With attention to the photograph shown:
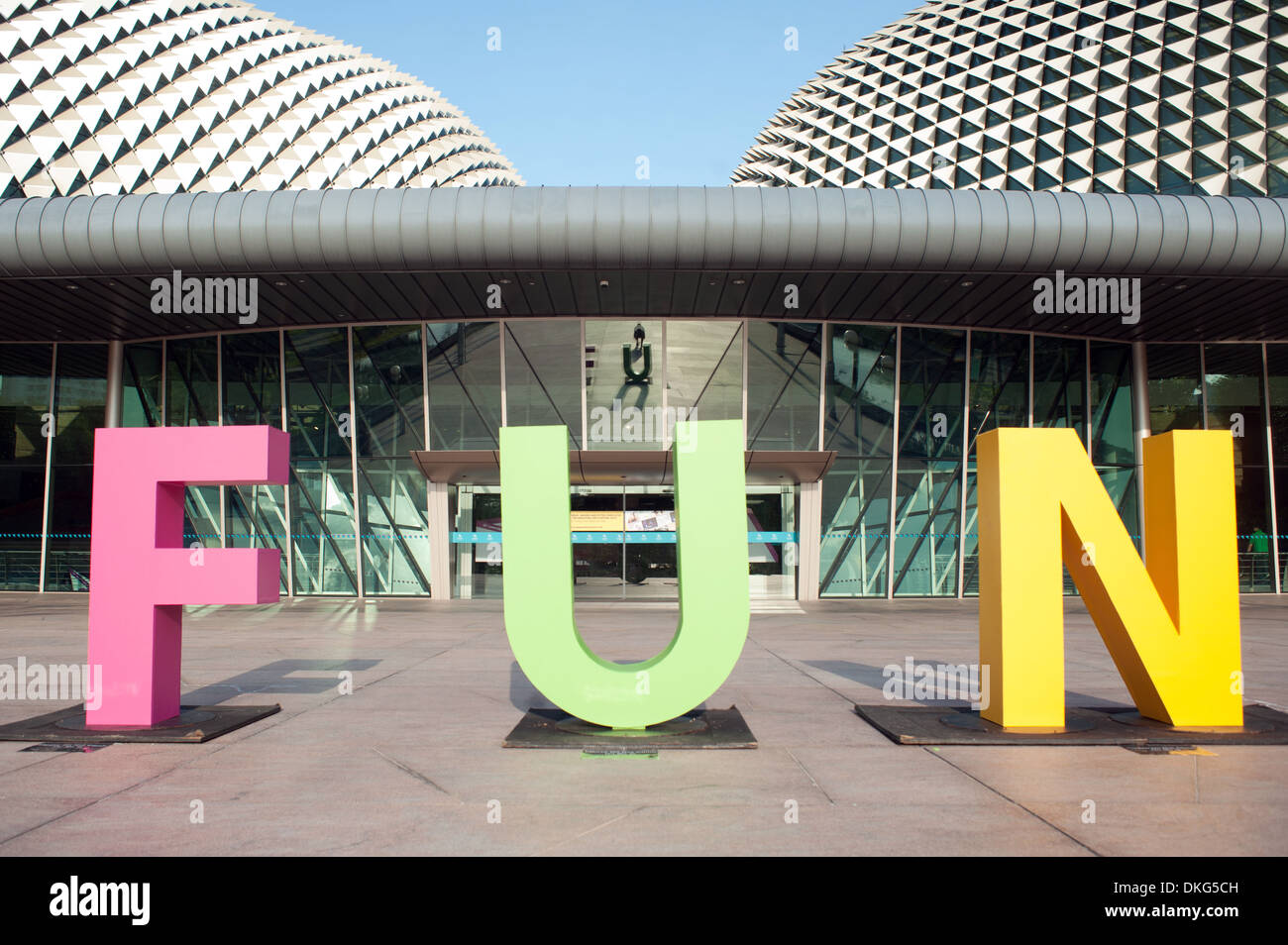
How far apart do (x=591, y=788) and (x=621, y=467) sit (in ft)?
58.2

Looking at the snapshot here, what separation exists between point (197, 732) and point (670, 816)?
4.43 meters

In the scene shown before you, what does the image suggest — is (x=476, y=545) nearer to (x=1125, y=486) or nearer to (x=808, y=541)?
(x=808, y=541)

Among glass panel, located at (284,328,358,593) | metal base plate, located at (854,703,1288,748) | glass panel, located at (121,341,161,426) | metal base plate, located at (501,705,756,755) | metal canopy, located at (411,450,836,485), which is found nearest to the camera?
metal base plate, located at (501,705,756,755)

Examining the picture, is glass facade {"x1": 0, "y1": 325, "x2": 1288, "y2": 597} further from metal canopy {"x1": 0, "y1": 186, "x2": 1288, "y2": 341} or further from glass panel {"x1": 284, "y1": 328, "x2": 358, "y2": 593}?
metal canopy {"x1": 0, "y1": 186, "x2": 1288, "y2": 341}

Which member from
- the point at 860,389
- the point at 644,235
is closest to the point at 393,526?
the point at 644,235

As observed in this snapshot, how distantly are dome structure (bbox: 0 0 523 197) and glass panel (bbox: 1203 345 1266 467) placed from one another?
27972 millimetres

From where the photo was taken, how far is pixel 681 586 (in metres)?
8.07

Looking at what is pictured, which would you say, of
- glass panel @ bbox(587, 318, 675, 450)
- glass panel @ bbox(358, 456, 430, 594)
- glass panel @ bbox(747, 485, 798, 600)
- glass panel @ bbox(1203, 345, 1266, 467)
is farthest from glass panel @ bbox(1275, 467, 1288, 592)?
glass panel @ bbox(358, 456, 430, 594)

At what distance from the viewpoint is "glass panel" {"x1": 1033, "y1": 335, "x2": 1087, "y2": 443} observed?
2588cm

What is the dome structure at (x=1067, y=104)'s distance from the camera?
30156 mm

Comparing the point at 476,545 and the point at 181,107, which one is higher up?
the point at 181,107

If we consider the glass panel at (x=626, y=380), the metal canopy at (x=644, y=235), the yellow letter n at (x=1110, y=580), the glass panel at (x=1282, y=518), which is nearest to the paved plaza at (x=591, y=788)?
the yellow letter n at (x=1110, y=580)
